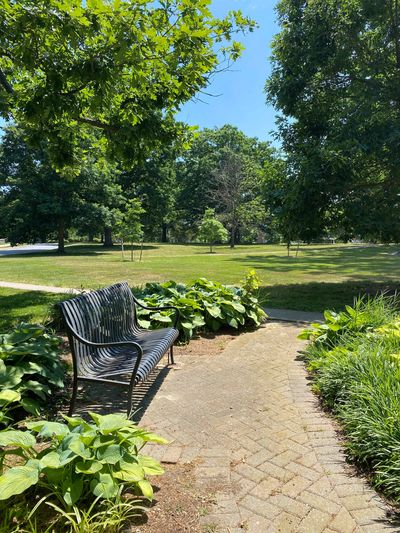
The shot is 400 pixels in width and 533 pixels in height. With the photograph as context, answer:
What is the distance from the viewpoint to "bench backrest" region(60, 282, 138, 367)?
352 centimetres

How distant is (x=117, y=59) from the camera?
475cm

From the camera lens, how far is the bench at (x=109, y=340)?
3453 mm

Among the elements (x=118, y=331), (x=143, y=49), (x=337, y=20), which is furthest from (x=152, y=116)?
(x=337, y=20)

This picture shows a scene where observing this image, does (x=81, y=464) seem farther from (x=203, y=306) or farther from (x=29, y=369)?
(x=203, y=306)

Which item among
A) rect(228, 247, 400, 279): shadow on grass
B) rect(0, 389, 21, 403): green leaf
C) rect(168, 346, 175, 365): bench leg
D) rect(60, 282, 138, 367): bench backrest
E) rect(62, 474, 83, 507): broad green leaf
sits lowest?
rect(168, 346, 175, 365): bench leg

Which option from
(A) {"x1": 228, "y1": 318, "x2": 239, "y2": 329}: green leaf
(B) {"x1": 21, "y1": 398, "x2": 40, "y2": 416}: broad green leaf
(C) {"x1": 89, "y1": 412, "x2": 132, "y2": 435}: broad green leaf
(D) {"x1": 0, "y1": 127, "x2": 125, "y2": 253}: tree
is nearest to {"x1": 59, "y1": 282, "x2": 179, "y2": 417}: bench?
(B) {"x1": 21, "y1": 398, "x2": 40, "y2": 416}: broad green leaf

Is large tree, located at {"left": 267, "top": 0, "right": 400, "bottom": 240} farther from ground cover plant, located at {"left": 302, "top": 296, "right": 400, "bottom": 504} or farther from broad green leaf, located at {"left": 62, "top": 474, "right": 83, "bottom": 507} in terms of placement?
broad green leaf, located at {"left": 62, "top": 474, "right": 83, "bottom": 507}

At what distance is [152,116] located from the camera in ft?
21.0

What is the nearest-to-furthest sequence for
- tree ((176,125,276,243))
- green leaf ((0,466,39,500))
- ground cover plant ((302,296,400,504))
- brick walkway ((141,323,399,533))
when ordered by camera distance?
green leaf ((0,466,39,500)) < brick walkway ((141,323,399,533)) < ground cover plant ((302,296,400,504)) < tree ((176,125,276,243))

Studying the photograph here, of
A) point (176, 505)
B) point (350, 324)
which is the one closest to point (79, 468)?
point (176, 505)

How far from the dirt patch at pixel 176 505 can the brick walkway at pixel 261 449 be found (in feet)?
0.21

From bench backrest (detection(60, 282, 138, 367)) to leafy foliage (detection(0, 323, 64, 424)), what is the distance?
36 centimetres

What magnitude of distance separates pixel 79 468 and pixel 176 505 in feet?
2.24

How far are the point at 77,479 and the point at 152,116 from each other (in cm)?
552
